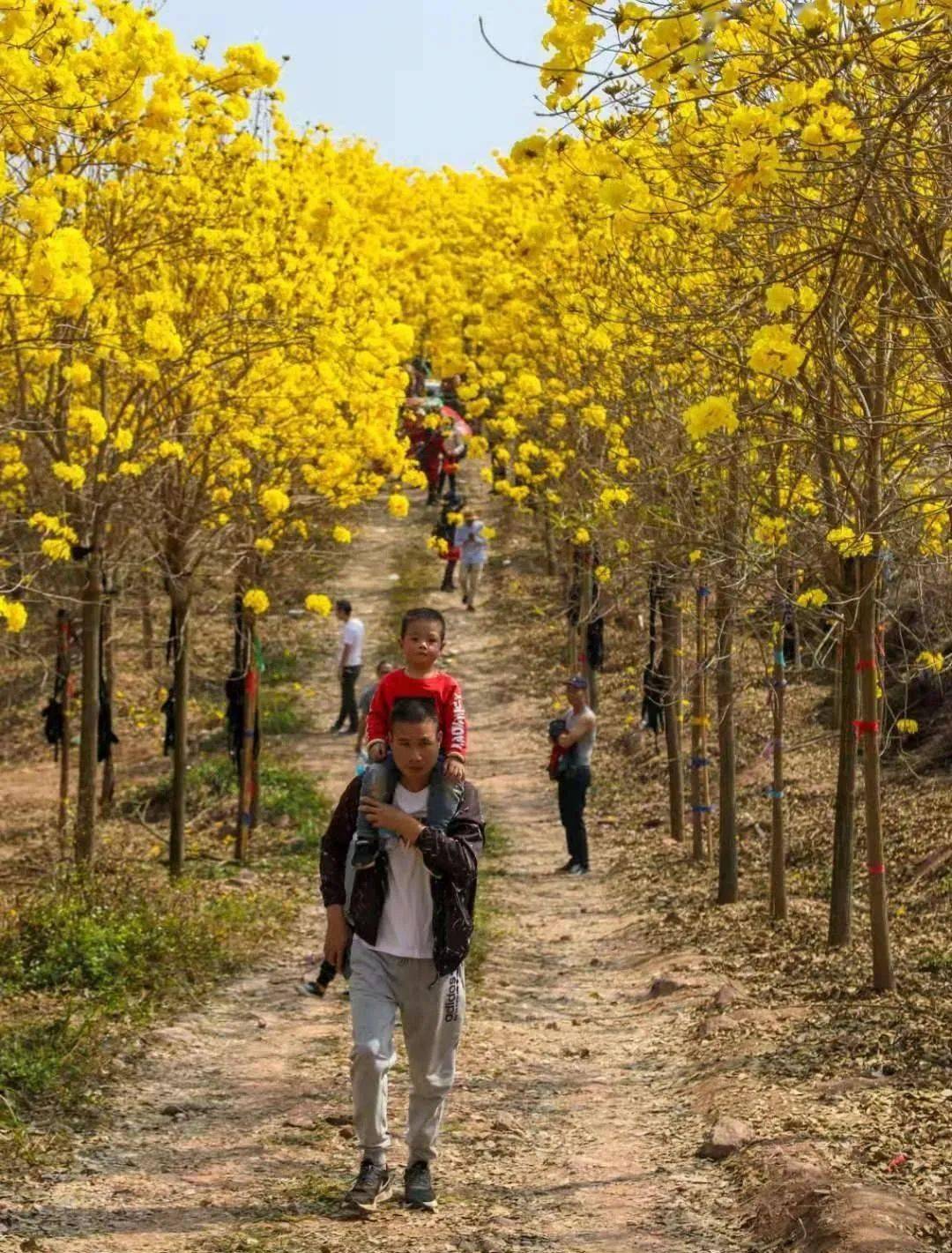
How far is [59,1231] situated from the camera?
6137 millimetres

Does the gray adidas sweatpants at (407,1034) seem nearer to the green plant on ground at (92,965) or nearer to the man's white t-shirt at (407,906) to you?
the man's white t-shirt at (407,906)

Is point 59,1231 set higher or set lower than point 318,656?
lower

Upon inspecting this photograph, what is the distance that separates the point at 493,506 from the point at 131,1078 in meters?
32.8

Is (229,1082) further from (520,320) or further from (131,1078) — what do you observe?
(520,320)

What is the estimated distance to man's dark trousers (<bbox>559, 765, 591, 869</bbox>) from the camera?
1603cm

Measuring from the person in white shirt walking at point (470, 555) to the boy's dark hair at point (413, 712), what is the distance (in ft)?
73.3

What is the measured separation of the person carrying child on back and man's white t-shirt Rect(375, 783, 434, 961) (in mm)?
65

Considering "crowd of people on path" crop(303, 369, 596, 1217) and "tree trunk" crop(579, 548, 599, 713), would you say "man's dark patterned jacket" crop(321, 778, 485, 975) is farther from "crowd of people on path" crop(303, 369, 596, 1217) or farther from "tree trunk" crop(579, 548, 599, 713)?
"tree trunk" crop(579, 548, 599, 713)

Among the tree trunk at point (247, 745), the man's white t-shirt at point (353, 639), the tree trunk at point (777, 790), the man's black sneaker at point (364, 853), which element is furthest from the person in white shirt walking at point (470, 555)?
the man's black sneaker at point (364, 853)

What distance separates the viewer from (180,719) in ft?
48.1

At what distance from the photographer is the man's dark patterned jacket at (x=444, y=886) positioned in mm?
6020

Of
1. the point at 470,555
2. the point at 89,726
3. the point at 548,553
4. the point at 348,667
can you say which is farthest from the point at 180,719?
the point at 548,553

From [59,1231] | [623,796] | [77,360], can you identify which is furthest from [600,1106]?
[623,796]

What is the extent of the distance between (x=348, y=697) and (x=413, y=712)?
718 inches
